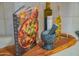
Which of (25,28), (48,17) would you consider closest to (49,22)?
(48,17)

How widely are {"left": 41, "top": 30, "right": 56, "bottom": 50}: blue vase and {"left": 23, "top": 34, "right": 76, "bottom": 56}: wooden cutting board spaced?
0.02 meters

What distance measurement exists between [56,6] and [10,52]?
35 centimetres

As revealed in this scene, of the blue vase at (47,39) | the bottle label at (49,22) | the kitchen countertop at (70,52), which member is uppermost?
the bottle label at (49,22)

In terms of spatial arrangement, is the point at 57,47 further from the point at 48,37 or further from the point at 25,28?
the point at 25,28

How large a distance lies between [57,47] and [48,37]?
0.07 meters

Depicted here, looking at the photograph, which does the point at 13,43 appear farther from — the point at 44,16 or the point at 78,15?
the point at 78,15

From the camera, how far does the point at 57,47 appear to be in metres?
0.87

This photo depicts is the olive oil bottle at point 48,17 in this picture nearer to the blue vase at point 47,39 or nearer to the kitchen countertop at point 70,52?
the blue vase at point 47,39

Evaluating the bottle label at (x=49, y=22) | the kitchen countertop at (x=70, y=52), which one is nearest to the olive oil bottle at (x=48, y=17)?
the bottle label at (x=49, y=22)

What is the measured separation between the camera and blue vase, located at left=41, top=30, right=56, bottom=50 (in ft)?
2.80

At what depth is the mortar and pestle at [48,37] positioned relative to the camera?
0.85 metres

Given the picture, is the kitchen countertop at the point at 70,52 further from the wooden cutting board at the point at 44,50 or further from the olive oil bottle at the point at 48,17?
the olive oil bottle at the point at 48,17

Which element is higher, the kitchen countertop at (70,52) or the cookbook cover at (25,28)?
the cookbook cover at (25,28)

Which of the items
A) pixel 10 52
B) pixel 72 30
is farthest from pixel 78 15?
pixel 10 52
